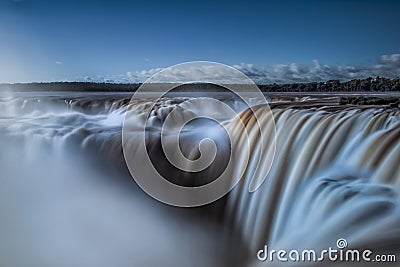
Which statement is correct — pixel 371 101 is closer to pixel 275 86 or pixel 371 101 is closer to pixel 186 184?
pixel 275 86

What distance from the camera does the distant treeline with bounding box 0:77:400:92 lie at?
151 cm

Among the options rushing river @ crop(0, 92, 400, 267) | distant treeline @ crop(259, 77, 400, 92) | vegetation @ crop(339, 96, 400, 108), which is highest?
distant treeline @ crop(259, 77, 400, 92)

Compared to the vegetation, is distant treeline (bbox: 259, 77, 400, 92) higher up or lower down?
higher up

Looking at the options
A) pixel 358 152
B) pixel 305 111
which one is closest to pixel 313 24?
pixel 305 111

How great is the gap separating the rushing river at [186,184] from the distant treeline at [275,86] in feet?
0.10

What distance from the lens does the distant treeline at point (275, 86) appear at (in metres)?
1.51

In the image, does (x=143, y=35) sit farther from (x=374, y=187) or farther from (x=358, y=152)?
(x=374, y=187)

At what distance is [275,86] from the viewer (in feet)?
5.01

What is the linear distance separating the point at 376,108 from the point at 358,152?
0.58 ft

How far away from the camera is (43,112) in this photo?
5.14 feet

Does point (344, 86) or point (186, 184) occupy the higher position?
point (344, 86)

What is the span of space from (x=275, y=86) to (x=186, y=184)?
0.47 meters

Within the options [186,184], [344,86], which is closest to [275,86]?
[344,86]

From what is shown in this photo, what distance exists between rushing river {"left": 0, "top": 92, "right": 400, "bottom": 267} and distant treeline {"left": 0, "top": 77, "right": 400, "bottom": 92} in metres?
0.03
